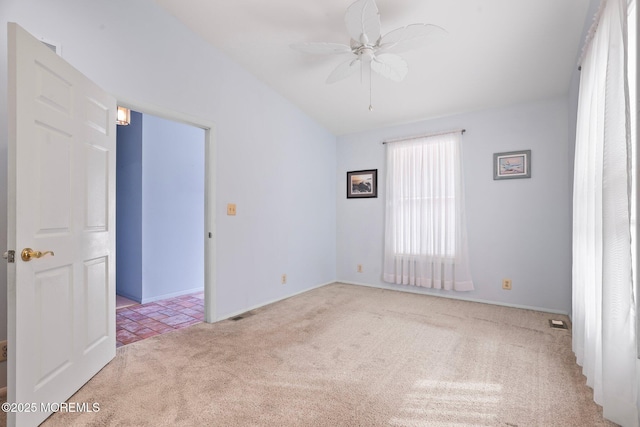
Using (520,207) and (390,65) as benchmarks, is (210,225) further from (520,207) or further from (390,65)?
(520,207)

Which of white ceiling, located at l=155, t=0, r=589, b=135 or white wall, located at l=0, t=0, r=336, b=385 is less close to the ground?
white ceiling, located at l=155, t=0, r=589, b=135

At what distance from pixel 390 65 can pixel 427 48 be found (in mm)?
635

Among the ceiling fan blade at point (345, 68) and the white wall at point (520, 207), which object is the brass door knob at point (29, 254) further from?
the white wall at point (520, 207)

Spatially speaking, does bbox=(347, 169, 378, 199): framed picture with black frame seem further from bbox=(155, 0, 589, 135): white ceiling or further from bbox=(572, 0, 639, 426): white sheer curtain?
bbox=(572, 0, 639, 426): white sheer curtain

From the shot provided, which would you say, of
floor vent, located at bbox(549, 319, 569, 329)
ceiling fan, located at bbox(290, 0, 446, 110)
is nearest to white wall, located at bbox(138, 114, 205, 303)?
ceiling fan, located at bbox(290, 0, 446, 110)

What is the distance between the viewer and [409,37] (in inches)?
85.5

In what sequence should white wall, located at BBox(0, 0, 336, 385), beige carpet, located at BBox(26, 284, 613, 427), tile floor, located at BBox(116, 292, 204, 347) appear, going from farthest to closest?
tile floor, located at BBox(116, 292, 204, 347)
white wall, located at BBox(0, 0, 336, 385)
beige carpet, located at BBox(26, 284, 613, 427)

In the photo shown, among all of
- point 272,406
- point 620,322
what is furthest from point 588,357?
point 272,406

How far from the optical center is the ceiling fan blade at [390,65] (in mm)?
2441

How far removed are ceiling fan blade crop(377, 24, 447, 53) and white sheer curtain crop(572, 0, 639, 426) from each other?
2.97 ft

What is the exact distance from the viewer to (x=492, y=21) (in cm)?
249

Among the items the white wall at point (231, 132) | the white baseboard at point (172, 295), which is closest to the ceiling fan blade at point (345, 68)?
the white wall at point (231, 132)

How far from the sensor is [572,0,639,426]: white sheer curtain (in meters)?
1.43

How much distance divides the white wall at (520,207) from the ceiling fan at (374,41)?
1.89 metres
